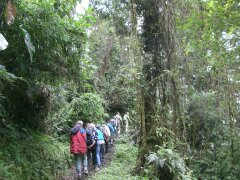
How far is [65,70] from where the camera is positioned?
7.36m

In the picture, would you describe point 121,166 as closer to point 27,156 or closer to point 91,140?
point 91,140

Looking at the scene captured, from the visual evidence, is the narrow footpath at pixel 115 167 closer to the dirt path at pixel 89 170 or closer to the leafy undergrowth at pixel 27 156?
the dirt path at pixel 89 170

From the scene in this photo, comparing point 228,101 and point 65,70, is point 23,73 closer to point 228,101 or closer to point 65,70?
point 65,70

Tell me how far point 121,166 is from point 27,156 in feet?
17.8

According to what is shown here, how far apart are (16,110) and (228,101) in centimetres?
896

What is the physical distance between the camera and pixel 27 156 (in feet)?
22.5

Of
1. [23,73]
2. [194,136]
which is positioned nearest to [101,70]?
[194,136]

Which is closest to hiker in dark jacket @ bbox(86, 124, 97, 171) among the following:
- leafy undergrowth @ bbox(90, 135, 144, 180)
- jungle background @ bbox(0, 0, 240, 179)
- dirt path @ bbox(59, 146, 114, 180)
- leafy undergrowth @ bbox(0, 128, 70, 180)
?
dirt path @ bbox(59, 146, 114, 180)

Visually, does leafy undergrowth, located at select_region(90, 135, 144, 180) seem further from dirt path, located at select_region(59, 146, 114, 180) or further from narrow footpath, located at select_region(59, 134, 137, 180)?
dirt path, located at select_region(59, 146, 114, 180)

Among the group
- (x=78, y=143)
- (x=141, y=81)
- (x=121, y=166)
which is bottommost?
(x=121, y=166)

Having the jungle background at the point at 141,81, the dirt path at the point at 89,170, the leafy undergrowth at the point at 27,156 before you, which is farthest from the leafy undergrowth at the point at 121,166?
the leafy undergrowth at the point at 27,156

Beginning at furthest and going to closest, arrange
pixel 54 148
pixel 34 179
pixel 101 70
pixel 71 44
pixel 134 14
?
pixel 101 70, pixel 134 14, pixel 54 148, pixel 71 44, pixel 34 179

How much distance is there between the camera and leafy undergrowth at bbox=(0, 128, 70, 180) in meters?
5.87

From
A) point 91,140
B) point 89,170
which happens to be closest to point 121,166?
point 89,170
